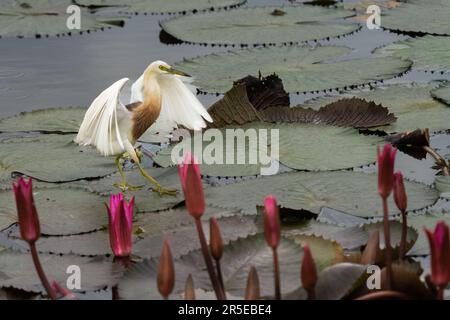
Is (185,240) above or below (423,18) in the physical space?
below

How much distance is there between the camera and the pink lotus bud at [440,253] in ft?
6.19

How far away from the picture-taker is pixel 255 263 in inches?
99.5

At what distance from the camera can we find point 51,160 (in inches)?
145

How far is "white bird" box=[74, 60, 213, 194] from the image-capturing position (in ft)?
10.9

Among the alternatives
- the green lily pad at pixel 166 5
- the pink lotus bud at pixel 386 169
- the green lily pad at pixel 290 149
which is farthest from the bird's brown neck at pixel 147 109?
the green lily pad at pixel 166 5

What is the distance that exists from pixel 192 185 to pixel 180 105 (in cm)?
158

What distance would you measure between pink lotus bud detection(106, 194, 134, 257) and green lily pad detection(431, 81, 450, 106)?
1962 millimetres

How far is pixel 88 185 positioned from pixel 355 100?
3.98 feet

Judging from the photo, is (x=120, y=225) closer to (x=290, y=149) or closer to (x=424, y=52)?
(x=290, y=149)

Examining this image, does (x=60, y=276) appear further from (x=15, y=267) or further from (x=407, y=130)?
(x=407, y=130)

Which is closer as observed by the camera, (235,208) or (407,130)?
(235,208)

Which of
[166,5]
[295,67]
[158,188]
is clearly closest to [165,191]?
[158,188]

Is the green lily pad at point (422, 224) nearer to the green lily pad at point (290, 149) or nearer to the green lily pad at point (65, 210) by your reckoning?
the green lily pad at point (290, 149)
